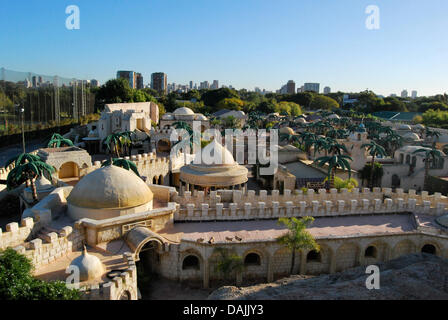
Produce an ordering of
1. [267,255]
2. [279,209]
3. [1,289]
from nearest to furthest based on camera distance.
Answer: [1,289]
[267,255]
[279,209]

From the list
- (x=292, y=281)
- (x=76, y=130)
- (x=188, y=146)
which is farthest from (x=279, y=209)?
(x=76, y=130)

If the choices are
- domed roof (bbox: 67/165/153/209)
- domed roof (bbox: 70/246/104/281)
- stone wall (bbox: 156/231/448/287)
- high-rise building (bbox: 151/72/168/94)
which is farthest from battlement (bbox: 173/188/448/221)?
high-rise building (bbox: 151/72/168/94)

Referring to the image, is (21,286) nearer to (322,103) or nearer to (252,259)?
Result: (252,259)

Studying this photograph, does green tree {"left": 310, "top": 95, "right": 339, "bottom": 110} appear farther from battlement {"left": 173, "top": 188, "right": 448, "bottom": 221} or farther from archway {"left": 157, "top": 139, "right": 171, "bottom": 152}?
battlement {"left": 173, "top": 188, "right": 448, "bottom": 221}

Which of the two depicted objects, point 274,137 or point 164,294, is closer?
point 164,294

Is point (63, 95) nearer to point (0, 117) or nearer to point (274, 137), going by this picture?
point (0, 117)
